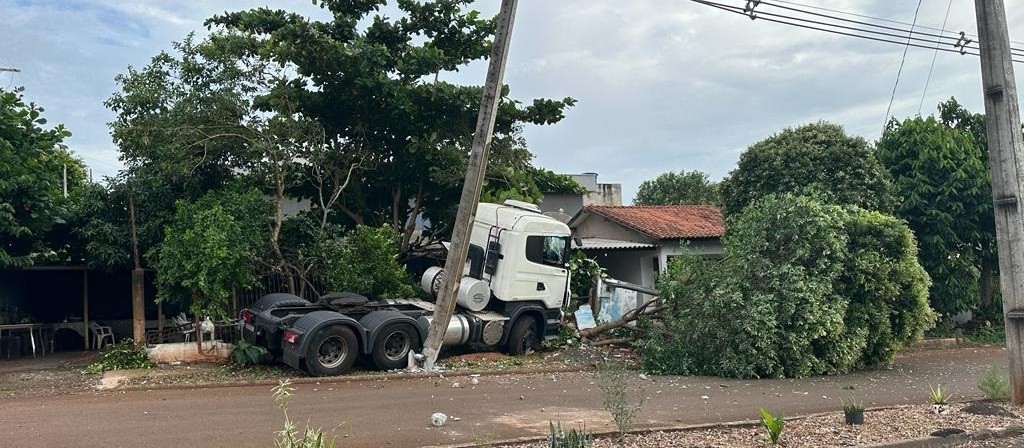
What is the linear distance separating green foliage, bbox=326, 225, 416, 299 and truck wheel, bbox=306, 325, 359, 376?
8.12ft

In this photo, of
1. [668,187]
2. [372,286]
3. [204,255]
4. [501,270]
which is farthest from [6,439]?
[668,187]

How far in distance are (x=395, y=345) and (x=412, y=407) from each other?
3543mm

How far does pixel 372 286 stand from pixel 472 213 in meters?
3.91

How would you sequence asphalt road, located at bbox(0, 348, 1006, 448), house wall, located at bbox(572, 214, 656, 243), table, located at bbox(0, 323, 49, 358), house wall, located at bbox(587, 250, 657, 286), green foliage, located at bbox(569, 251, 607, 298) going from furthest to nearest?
house wall, located at bbox(572, 214, 656, 243), house wall, located at bbox(587, 250, 657, 286), green foliage, located at bbox(569, 251, 607, 298), table, located at bbox(0, 323, 49, 358), asphalt road, located at bbox(0, 348, 1006, 448)

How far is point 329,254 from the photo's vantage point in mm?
15727

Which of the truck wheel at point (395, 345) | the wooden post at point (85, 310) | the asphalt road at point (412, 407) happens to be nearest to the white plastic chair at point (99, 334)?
the wooden post at point (85, 310)

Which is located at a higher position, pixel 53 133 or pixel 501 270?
pixel 53 133

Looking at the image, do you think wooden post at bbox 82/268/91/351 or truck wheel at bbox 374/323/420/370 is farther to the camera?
wooden post at bbox 82/268/91/351

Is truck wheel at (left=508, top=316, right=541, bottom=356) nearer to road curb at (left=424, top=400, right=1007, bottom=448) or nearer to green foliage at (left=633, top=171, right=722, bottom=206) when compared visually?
road curb at (left=424, top=400, right=1007, bottom=448)

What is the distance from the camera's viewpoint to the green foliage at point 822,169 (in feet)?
59.7

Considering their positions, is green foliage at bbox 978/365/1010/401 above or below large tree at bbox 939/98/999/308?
below

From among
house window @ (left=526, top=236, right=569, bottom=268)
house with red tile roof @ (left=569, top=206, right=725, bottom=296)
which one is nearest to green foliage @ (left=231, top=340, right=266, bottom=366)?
house window @ (left=526, top=236, right=569, bottom=268)

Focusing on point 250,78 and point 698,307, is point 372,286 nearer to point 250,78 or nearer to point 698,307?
point 250,78

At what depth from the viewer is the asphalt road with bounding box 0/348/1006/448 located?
816 cm
